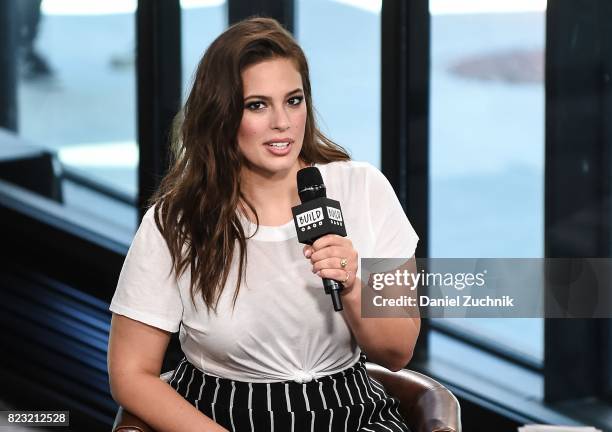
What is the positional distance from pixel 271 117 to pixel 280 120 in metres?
0.03

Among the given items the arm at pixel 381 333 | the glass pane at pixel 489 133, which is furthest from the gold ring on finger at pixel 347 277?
the glass pane at pixel 489 133

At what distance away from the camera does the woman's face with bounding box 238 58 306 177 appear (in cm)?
211

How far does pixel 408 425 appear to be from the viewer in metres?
2.29

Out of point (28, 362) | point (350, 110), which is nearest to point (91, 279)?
point (28, 362)

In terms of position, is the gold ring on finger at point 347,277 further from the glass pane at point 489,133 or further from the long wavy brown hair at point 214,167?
the glass pane at point 489,133

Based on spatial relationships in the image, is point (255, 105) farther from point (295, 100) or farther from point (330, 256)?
point (330, 256)

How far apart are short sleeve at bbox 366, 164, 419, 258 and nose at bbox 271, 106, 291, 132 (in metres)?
0.26

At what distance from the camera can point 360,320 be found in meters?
2.09

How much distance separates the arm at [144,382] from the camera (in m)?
2.11

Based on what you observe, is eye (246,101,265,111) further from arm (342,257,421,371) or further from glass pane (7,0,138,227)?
glass pane (7,0,138,227)

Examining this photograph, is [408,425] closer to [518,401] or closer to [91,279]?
[518,401]

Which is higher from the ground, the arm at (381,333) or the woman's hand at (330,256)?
the woman's hand at (330,256)

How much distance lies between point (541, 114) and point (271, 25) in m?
1.42

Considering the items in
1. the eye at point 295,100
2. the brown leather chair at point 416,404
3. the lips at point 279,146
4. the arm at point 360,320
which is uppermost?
the eye at point 295,100
